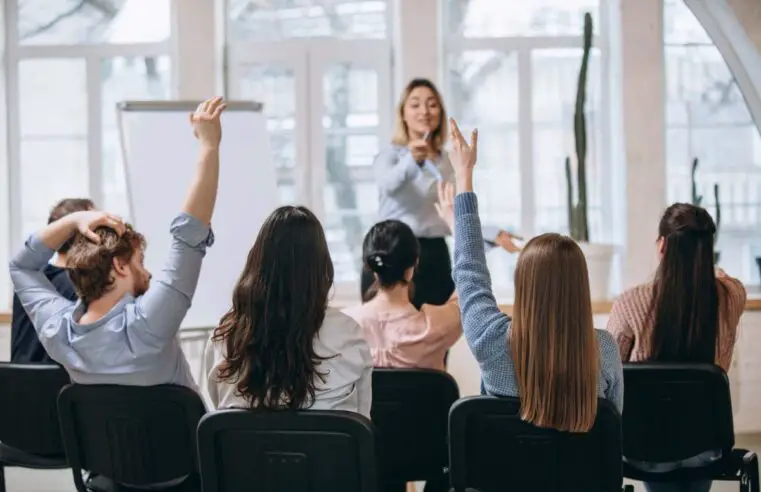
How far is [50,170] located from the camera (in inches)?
232

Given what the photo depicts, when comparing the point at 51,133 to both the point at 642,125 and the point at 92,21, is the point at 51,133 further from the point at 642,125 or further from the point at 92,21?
the point at 642,125

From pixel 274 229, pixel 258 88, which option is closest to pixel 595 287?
pixel 258 88

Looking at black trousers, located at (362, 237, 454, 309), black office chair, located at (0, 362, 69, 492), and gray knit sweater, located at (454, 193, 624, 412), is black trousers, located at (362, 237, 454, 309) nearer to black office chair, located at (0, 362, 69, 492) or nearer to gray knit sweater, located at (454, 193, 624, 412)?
black office chair, located at (0, 362, 69, 492)

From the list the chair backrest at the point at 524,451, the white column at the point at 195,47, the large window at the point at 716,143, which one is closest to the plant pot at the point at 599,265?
the large window at the point at 716,143

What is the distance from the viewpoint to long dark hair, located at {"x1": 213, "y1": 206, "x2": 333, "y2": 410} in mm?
2066

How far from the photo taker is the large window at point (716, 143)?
589 centimetres

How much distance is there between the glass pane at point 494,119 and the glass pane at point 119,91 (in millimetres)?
1685

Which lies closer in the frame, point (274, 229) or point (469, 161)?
point (274, 229)

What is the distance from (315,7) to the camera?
19.1 feet

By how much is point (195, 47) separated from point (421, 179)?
198 centimetres

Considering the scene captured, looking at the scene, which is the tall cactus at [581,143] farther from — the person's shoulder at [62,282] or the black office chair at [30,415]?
the black office chair at [30,415]

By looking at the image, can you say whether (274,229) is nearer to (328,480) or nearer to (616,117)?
(328,480)

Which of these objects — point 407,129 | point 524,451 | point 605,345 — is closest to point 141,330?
point 524,451

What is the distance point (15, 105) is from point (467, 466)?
4544mm
